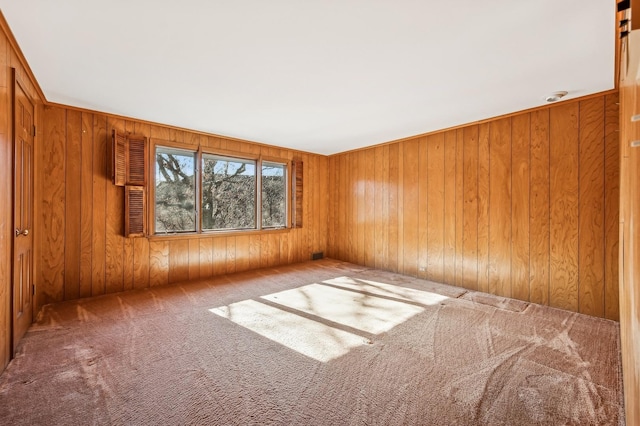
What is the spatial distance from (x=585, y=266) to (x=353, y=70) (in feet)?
10.2

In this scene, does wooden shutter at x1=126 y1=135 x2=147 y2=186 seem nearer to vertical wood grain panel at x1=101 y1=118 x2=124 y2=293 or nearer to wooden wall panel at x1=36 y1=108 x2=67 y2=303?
vertical wood grain panel at x1=101 y1=118 x2=124 y2=293

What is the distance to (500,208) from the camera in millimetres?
3574

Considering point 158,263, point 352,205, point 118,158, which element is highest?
point 118,158

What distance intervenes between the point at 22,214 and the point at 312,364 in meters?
2.70

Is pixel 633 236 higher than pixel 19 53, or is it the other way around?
pixel 19 53

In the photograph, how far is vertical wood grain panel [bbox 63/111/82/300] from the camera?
3.26 metres

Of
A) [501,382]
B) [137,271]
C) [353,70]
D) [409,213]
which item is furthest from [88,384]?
[409,213]

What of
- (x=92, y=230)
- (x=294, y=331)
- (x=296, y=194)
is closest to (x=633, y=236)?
(x=294, y=331)

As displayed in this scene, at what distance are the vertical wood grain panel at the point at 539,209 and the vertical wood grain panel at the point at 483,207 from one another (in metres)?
0.48

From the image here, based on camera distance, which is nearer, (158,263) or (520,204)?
(520,204)

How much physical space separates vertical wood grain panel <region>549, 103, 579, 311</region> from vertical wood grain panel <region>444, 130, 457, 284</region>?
1.08 metres

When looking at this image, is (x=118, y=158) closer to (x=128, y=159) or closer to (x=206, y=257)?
(x=128, y=159)

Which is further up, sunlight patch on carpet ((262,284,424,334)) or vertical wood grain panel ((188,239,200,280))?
vertical wood grain panel ((188,239,200,280))

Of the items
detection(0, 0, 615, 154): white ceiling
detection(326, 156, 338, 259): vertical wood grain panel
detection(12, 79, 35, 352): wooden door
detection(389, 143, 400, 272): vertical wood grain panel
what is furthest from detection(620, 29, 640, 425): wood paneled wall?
detection(326, 156, 338, 259): vertical wood grain panel
